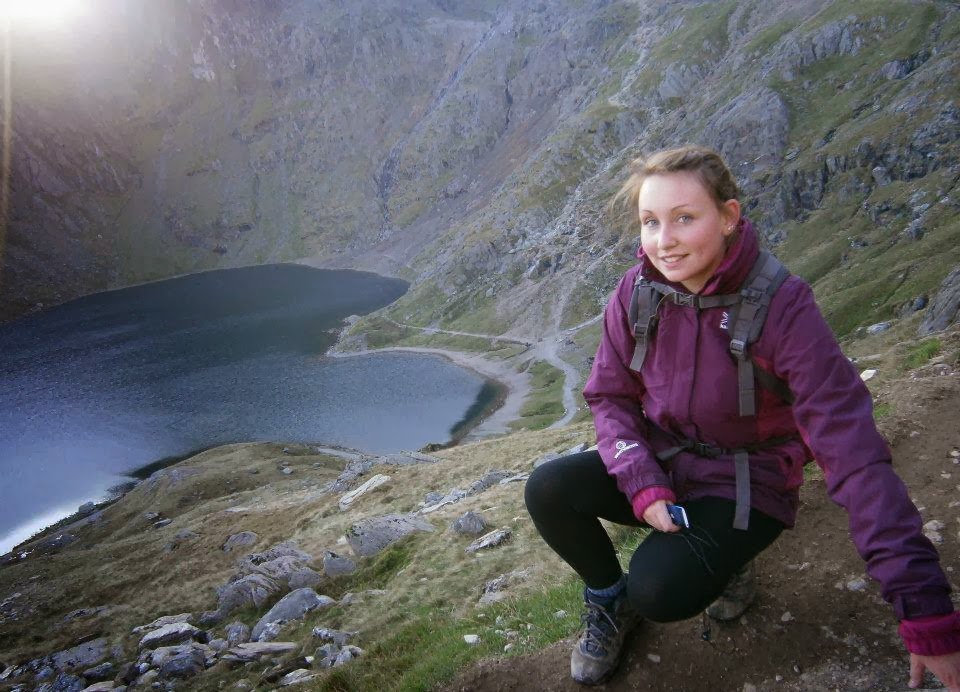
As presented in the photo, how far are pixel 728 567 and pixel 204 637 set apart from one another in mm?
16888

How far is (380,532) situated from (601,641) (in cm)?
1464

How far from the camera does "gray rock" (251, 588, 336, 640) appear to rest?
1479cm

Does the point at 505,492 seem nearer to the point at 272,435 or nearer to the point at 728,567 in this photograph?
the point at 728,567

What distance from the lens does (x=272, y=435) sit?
297ft

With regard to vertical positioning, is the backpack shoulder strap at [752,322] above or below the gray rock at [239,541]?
above

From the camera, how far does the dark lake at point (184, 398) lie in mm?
87438

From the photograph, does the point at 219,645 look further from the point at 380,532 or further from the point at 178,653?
the point at 380,532

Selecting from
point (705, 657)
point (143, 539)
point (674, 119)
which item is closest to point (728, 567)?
point (705, 657)

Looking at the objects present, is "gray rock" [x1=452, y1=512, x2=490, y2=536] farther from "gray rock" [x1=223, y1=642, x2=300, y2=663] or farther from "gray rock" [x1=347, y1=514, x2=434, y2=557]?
"gray rock" [x1=223, y1=642, x2=300, y2=663]

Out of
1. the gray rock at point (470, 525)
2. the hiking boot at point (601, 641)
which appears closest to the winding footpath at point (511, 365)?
the gray rock at point (470, 525)

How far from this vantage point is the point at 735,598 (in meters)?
5.61

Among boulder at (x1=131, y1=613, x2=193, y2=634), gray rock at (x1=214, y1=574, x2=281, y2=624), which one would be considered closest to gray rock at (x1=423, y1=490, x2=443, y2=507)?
gray rock at (x1=214, y1=574, x2=281, y2=624)

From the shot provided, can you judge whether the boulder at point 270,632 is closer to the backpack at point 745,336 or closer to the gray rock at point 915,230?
the backpack at point 745,336

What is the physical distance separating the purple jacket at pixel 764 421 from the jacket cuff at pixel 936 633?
0.05 m
